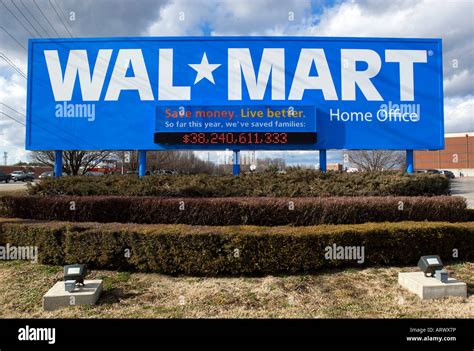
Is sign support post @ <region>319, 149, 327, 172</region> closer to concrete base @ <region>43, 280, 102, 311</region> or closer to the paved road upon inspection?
concrete base @ <region>43, 280, 102, 311</region>

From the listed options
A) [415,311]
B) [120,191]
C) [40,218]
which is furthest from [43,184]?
[415,311]

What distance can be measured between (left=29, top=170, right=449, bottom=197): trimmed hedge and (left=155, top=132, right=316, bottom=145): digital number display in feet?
2.96

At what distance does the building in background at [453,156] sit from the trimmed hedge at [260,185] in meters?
68.2

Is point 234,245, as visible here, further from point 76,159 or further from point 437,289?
point 76,159

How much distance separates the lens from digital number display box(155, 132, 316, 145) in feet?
25.8

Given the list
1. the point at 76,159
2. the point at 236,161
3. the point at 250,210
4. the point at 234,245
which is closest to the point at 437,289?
the point at 234,245

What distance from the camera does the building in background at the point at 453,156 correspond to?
213 feet

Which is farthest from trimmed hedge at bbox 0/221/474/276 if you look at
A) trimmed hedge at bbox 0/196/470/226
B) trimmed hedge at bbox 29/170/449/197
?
trimmed hedge at bbox 29/170/449/197

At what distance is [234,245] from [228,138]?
3750mm

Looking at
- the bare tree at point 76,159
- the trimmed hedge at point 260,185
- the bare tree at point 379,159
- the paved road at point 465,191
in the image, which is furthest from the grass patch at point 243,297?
the bare tree at point 379,159

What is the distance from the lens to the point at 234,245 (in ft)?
15.6

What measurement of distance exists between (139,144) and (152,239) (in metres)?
3.90

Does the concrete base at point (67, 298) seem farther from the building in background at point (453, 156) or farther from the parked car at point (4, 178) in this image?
the building in background at point (453, 156)
